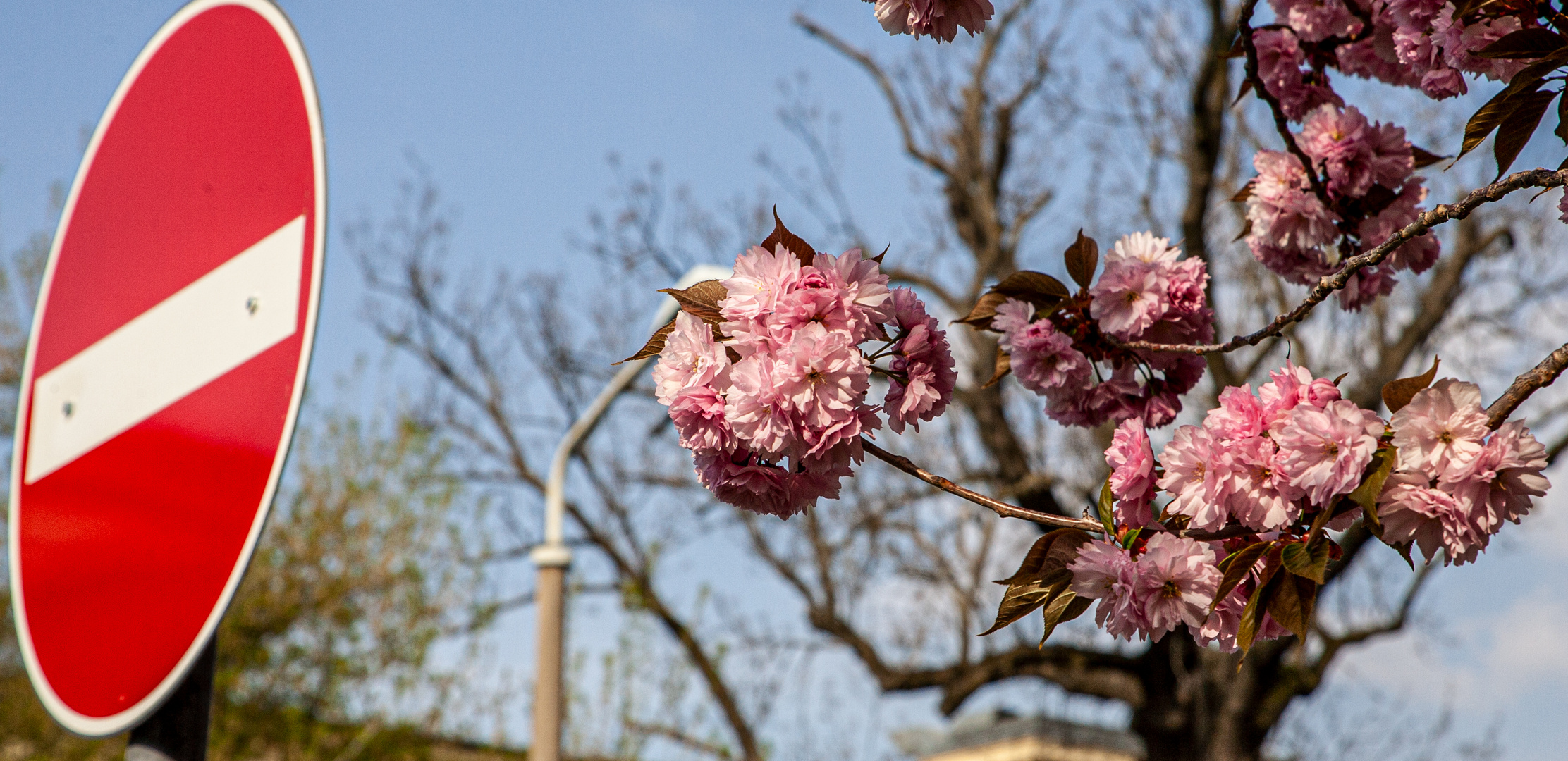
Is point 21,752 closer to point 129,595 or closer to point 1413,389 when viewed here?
point 129,595

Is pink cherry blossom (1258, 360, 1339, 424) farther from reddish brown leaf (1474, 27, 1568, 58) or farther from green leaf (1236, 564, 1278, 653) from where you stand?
reddish brown leaf (1474, 27, 1568, 58)

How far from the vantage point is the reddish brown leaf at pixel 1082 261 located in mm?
1730

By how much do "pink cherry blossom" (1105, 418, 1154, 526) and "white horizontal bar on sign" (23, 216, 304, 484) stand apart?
34.9 inches

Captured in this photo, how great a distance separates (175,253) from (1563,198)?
161 centimetres

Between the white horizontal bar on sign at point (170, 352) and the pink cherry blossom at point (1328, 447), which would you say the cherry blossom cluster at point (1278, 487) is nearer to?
the pink cherry blossom at point (1328, 447)

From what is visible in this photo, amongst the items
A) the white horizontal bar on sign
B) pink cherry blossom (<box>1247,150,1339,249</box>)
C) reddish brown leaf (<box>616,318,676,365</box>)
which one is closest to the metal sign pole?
the white horizontal bar on sign

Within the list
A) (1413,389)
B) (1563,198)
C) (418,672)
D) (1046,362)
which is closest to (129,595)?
(1046,362)

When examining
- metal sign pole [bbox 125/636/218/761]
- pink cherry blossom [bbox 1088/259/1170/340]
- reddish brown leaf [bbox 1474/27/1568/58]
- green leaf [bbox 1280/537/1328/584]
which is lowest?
metal sign pole [bbox 125/636/218/761]

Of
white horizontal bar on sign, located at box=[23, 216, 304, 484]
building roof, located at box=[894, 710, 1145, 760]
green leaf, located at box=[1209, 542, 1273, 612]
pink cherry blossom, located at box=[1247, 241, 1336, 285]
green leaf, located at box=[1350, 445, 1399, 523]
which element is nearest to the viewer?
green leaf, located at box=[1350, 445, 1399, 523]

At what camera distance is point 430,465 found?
9.30 m

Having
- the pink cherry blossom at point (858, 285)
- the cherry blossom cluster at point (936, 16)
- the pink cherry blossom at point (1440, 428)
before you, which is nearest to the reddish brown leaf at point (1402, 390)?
the pink cherry blossom at point (1440, 428)

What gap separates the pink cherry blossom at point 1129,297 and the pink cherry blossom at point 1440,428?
23.8 inches

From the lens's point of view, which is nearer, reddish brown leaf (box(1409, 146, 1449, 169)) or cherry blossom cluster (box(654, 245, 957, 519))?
cherry blossom cluster (box(654, 245, 957, 519))

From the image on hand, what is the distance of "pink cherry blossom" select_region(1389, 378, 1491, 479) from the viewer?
43.4 inches
